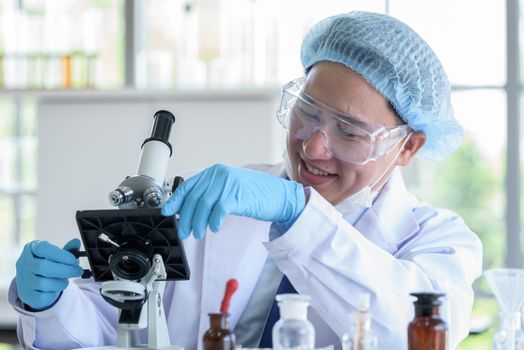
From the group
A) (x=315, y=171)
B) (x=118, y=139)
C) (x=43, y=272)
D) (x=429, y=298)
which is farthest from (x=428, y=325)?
(x=118, y=139)

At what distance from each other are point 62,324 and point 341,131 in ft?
2.41

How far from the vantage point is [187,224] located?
5.22ft

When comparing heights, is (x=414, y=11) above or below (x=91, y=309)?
above

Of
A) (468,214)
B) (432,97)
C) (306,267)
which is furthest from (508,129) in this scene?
(306,267)

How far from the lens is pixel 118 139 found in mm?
4113

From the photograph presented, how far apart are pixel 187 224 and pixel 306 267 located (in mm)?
259

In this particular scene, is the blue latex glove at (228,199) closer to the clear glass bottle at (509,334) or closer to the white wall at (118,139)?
the clear glass bottle at (509,334)

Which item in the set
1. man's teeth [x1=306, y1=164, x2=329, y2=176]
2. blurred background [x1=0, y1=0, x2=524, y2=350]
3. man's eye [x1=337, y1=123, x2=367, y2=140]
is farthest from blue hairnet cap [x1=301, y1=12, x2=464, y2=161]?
blurred background [x1=0, y1=0, x2=524, y2=350]

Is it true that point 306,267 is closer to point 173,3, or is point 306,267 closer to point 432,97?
point 432,97

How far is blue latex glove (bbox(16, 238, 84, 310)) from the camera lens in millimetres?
1732

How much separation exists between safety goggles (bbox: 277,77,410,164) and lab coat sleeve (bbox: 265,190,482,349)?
0.25 meters

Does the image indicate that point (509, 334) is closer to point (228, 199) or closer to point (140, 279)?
point (228, 199)

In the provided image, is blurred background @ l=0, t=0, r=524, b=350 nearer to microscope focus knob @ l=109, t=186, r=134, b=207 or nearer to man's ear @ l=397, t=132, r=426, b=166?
man's ear @ l=397, t=132, r=426, b=166

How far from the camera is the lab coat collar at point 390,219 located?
204 cm
